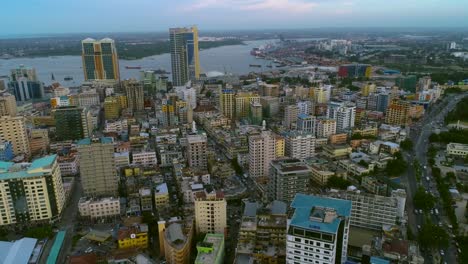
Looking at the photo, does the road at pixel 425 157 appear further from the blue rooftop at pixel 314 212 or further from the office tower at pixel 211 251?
the office tower at pixel 211 251

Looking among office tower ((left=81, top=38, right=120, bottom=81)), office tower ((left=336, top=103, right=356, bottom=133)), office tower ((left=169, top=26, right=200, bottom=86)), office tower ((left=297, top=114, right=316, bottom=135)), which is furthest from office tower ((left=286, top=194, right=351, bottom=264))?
office tower ((left=81, top=38, right=120, bottom=81))

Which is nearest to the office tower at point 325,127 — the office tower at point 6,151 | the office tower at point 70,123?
the office tower at point 70,123

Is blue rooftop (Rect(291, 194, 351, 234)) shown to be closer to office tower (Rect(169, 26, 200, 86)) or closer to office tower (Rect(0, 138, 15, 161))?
office tower (Rect(0, 138, 15, 161))

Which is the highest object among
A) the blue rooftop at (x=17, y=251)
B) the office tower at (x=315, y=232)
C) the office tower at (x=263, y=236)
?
the office tower at (x=315, y=232)

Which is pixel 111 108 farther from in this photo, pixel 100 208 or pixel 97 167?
pixel 100 208

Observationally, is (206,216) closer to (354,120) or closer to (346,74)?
(354,120)

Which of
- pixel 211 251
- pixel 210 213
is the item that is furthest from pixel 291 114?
pixel 211 251
